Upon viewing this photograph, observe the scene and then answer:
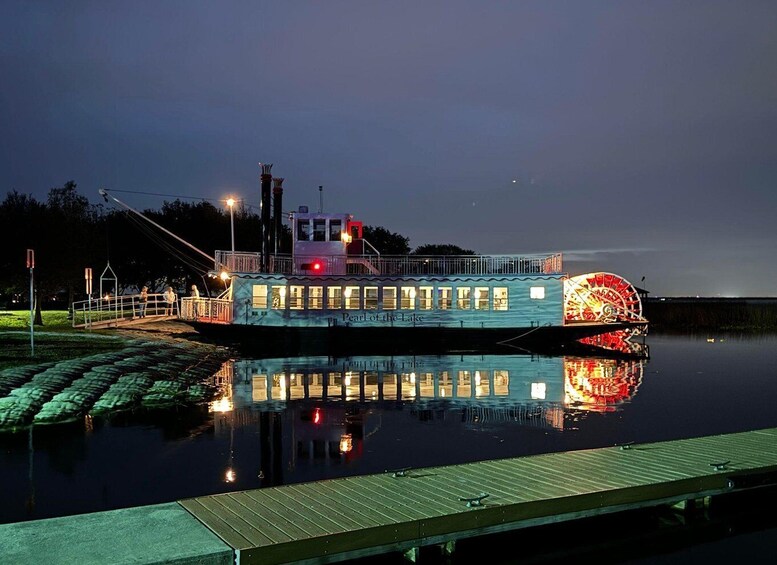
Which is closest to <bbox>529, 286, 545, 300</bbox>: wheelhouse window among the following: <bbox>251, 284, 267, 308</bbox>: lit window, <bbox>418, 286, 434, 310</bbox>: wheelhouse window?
<bbox>418, 286, 434, 310</bbox>: wheelhouse window

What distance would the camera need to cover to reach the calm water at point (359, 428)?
1066 cm

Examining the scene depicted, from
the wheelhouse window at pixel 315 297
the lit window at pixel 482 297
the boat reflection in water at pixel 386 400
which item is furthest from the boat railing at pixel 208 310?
the lit window at pixel 482 297

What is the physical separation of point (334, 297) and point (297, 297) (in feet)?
5.89

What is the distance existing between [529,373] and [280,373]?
833cm

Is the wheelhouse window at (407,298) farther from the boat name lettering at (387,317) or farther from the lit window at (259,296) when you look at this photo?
the lit window at (259,296)

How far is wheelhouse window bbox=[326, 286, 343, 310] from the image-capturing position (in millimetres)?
35906

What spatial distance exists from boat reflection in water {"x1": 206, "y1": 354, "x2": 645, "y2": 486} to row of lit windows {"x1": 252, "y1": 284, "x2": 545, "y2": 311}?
6688mm

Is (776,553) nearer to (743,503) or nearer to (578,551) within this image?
(743,503)

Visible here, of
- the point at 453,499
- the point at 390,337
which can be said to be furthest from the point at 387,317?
the point at 453,499

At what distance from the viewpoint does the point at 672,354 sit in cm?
3469

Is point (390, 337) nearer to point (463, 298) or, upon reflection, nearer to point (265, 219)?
point (463, 298)

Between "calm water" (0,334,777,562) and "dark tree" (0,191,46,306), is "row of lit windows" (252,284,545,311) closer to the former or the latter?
"calm water" (0,334,777,562)

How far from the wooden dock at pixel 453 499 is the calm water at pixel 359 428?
590 mm

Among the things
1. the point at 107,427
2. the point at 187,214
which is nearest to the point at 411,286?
the point at 107,427
